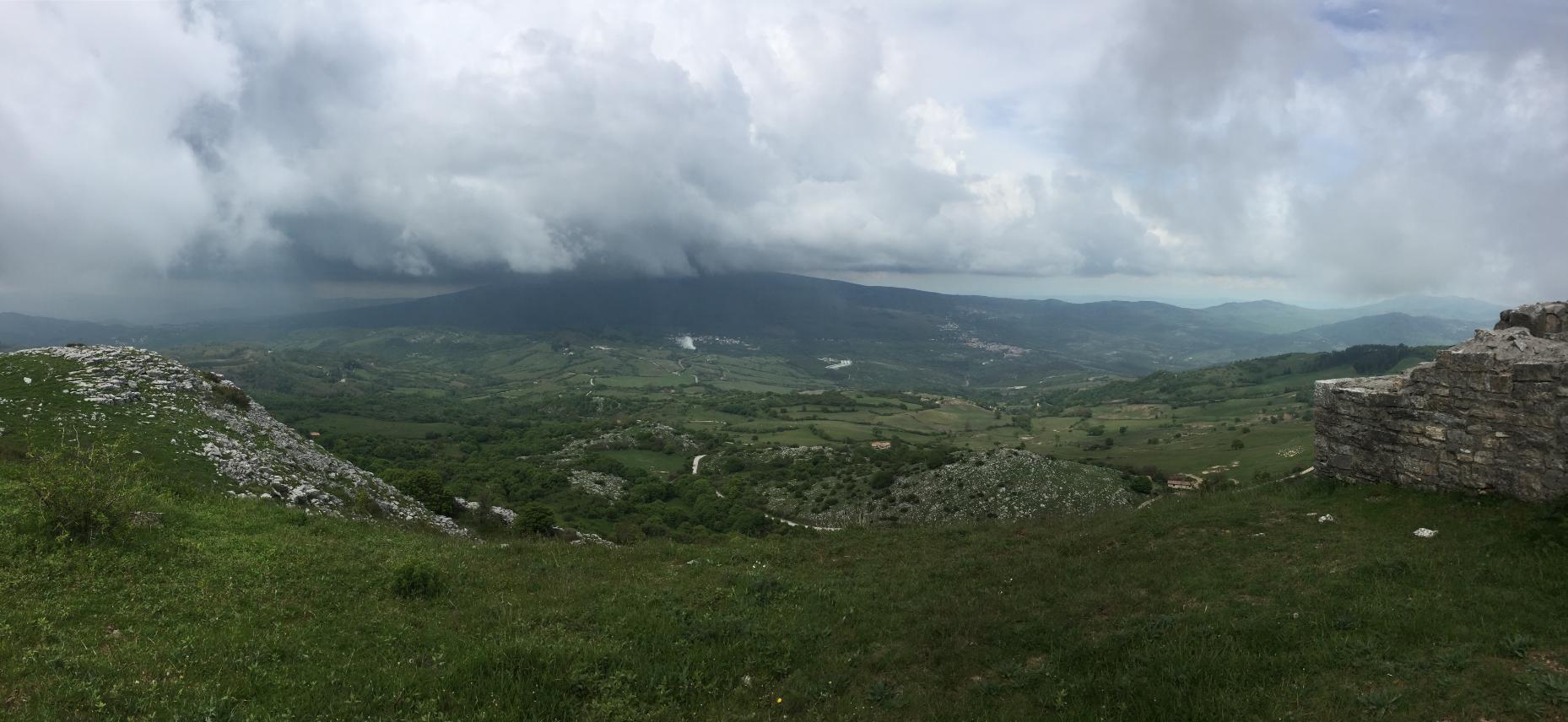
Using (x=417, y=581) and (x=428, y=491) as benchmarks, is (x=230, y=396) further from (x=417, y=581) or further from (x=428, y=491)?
(x=417, y=581)

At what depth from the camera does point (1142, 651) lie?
1073 cm

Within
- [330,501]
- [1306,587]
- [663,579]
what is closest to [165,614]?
[663,579]

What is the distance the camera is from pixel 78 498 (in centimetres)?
1246

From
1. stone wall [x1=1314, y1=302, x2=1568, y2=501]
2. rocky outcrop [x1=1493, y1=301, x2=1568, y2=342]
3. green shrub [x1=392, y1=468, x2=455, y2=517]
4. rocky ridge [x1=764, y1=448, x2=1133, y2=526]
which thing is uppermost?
rocky outcrop [x1=1493, y1=301, x2=1568, y2=342]

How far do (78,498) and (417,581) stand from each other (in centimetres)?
680

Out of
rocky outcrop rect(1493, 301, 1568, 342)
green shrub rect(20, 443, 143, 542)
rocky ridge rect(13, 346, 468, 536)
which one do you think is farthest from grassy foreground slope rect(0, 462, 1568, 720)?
rocky outcrop rect(1493, 301, 1568, 342)

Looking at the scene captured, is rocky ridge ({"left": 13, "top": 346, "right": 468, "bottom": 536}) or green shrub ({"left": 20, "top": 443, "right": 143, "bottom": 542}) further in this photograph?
rocky ridge ({"left": 13, "top": 346, "right": 468, "bottom": 536})

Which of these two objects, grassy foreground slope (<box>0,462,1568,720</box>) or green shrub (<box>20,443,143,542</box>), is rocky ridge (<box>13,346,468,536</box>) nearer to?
grassy foreground slope (<box>0,462,1568,720</box>)

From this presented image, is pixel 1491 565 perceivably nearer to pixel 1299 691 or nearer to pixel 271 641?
pixel 1299 691

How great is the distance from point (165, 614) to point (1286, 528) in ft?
82.9

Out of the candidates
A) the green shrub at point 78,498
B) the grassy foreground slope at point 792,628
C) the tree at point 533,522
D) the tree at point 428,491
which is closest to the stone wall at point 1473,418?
the grassy foreground slope at point 792,628

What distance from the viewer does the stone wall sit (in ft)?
49.8

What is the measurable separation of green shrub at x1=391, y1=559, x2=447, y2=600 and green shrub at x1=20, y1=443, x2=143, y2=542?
5.61m

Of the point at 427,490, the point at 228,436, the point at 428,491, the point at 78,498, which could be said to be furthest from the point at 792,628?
the point at 427,490
